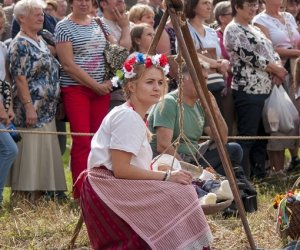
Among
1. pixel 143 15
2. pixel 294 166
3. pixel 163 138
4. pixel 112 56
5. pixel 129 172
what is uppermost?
pixel 143 15

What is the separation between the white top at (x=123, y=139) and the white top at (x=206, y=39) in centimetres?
308

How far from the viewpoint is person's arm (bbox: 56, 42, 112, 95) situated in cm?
779

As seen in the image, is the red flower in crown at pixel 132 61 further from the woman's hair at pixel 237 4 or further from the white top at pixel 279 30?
the white top at pixel 279 30

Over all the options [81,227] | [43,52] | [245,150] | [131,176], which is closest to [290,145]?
[245,150]

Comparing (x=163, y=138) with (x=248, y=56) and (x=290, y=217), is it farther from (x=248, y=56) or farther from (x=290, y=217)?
(x=248, y=56)

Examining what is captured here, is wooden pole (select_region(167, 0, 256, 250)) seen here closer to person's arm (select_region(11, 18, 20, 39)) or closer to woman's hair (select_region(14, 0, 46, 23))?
woman's hair (select_region(14, 0, 46, 23))

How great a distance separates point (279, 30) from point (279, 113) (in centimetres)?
89

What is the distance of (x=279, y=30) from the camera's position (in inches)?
364

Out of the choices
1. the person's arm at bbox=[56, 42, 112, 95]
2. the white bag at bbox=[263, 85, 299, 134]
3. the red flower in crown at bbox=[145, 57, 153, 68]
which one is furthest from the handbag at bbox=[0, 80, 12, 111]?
the white bag at bbox=[263, 85, 299, 134]

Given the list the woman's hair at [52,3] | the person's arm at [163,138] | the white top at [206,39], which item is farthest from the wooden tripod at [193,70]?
the woman's hair at [52,3]

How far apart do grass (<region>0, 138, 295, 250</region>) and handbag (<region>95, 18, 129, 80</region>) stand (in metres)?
1.26

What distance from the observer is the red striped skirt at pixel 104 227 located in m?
5.30

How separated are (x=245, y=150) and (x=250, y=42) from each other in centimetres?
103

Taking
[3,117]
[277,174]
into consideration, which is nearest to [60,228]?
[3,117]
